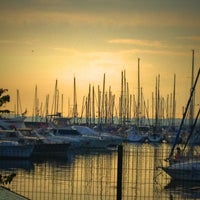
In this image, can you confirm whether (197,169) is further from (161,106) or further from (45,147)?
(161,106)

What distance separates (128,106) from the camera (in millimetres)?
98812

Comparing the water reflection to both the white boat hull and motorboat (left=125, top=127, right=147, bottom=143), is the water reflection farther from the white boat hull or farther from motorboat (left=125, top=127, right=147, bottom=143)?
motorboat (left=125, top=127, right=147, bottom=143)

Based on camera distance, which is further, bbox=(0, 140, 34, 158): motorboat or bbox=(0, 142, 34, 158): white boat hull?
bbox=(0, 140, 34, 158): motorboat

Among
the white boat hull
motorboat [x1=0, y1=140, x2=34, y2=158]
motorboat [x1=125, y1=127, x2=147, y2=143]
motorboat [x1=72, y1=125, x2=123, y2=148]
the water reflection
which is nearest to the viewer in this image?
the water reflection

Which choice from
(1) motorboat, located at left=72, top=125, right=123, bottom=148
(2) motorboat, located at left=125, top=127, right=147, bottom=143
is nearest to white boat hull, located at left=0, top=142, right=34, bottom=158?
(1) motorboat, located at left=72, top=125, right=123, bottom=148

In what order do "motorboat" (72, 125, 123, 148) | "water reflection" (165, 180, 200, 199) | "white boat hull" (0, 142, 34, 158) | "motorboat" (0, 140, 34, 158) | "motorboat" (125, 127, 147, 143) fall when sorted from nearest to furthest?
"water reflection" (165, 180, 200, 199) < "white boat hull" (0, 142, 34, 158) < "motorboat" (0, 140, 34, 158) < "motorboat" (72, 125, 123, 148) < "motorboat" (125, 127, 147, 143)

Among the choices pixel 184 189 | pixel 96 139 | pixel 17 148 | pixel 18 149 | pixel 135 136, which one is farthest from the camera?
pixel 135 136

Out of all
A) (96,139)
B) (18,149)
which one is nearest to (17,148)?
(18,149)

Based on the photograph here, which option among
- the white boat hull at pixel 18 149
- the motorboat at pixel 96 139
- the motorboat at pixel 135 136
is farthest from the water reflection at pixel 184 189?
the motorboat at pixel 135 136

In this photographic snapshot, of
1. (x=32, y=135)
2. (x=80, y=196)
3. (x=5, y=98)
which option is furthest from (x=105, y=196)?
(x=32, y=135)

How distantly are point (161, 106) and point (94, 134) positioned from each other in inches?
1270

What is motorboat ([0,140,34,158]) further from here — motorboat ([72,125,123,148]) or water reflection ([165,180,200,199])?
water reflection ([165,180,200,199])

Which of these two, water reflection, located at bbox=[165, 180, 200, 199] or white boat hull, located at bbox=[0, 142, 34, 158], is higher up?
white boat hull, located at bbox=[0, 142, 34, 158]

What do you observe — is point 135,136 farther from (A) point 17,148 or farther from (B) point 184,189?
(B) point 184,189
